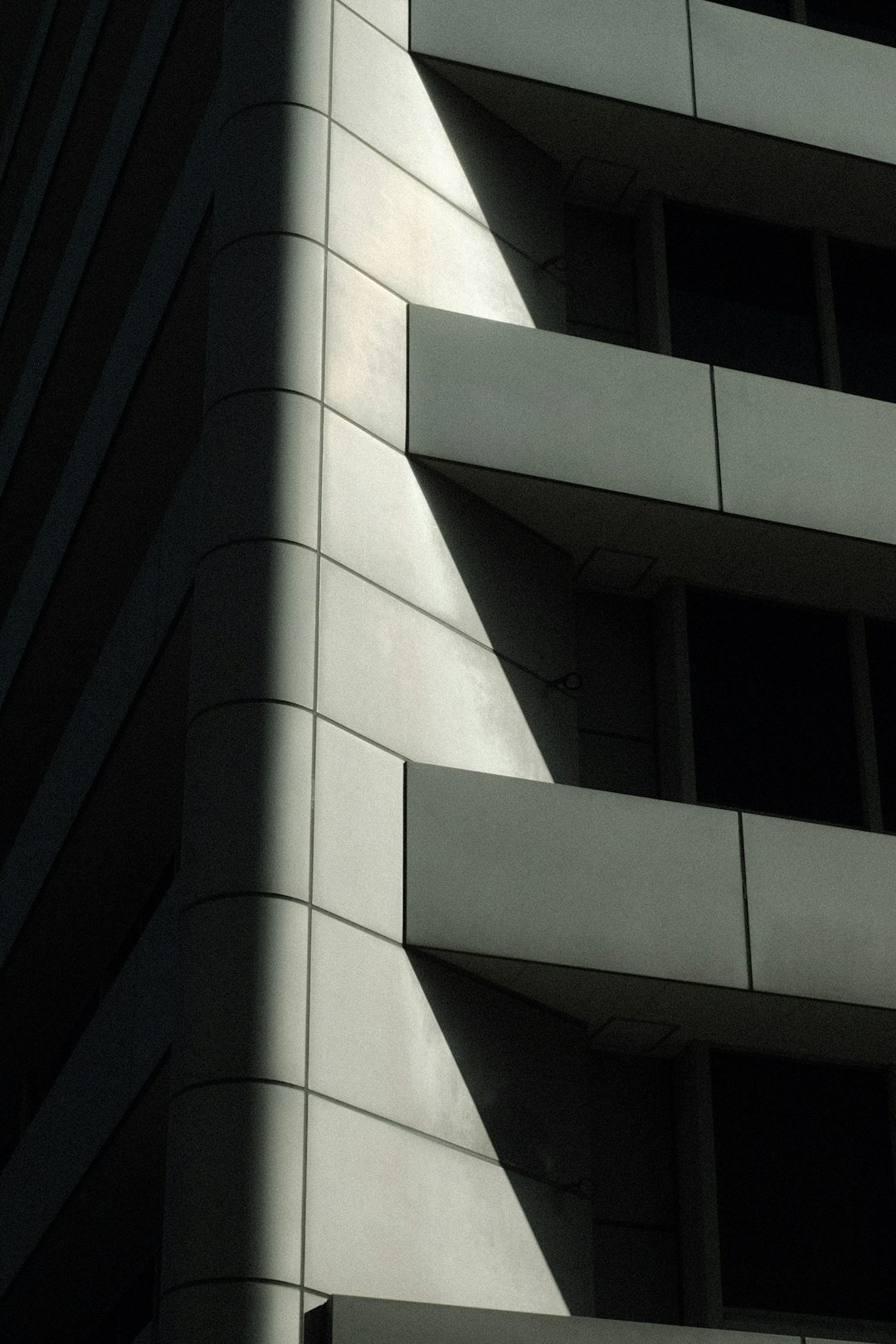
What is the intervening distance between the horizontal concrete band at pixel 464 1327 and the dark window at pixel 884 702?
4.65 m

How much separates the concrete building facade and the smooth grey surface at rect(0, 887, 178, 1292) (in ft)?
0.25

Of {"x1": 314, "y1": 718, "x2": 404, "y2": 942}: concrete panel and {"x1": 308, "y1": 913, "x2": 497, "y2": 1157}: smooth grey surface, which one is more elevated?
{"x1": 314, "y1": 718, "x2": 404, "y2": 942}: concrete panel

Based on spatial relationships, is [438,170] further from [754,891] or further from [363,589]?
[754,891]

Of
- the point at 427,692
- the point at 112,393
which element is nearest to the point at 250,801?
the point at 427,692

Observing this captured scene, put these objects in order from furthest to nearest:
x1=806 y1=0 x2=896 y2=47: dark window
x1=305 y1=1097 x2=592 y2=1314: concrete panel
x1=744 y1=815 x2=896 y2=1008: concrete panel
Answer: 1. x1=806 y1=0 x2=896 y2=47: dark window
2. x1=744 y1=815 x2=896 y2=1008: concrete panel
3. x1=305 y1=1097 x2=592 y2=1314: concrete panel

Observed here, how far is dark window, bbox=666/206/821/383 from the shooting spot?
16.3 meters

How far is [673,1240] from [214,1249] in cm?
342

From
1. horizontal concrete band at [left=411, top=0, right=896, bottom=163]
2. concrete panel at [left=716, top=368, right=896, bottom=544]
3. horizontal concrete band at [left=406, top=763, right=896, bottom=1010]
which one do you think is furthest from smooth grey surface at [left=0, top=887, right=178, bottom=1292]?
horizontal concrete band at [left=411, top=0, right=896, bottom=163]

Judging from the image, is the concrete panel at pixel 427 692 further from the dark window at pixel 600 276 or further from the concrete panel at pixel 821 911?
the dark window at pixel 600 276

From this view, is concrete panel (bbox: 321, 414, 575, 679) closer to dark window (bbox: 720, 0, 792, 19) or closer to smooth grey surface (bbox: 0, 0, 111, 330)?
dark window (bbox: 720, 0, 792, 19)

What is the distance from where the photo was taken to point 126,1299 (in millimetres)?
16891

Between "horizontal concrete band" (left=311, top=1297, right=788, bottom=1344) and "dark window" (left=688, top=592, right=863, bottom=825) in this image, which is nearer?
"horizontal concrete band" (left=311, top=1297, right=788, bottom=1344)

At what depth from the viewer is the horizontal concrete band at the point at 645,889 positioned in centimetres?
1251

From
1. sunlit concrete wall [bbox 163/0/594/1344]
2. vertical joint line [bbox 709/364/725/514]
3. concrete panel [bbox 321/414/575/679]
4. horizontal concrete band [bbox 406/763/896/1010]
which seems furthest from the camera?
Result: vertical joint line [bbox 709/364/725/514]
